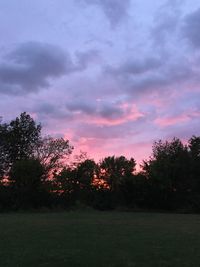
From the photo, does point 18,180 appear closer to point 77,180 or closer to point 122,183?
point 77,180

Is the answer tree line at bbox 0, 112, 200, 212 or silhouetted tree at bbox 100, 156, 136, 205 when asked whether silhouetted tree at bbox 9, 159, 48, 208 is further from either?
silhouetted tree at bbox 100, 156, 136, 205

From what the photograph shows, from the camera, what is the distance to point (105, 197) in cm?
6131

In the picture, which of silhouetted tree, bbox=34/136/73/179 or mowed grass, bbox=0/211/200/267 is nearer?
mowed grass, bbox=0/211/200/267

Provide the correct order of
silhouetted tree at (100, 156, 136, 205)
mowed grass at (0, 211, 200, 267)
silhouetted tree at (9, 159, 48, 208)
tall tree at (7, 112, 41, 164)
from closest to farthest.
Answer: mowed grass at (0, 211, 200, 267), silhouetted tree at (9, 159, 48, 208), silhouetted tree at (100, 156, 136, 205), tall tree at (7, 112, 41, 164)

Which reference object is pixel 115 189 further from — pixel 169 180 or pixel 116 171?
pixel 116 171

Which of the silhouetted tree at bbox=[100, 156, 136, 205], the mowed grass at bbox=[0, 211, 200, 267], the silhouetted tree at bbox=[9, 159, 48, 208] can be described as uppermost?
the silhouetted tree at bbox=[100, 156, 136, 205]

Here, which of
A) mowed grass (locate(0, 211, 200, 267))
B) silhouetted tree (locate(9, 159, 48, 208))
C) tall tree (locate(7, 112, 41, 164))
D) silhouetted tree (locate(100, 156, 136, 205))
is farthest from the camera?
tall tree (locate(7, 112, 41, 164))

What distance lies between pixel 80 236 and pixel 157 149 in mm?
48106

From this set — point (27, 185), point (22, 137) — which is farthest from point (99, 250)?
point (22, 137)

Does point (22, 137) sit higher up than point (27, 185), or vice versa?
point (22, 137)

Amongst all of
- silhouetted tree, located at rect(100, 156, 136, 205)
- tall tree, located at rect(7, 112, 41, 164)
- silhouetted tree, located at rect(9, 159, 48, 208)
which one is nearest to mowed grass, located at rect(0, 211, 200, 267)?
silhouetted tree, located at rect(9, 159, 48, 208)

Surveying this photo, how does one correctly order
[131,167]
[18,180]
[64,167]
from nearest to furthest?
[18,180] → [64,167] → [131,167]

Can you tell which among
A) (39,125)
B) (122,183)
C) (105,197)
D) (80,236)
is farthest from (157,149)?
(80,236)

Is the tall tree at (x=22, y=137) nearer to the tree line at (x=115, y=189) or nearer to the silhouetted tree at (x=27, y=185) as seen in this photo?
the tree line at (x=115, y=189)
